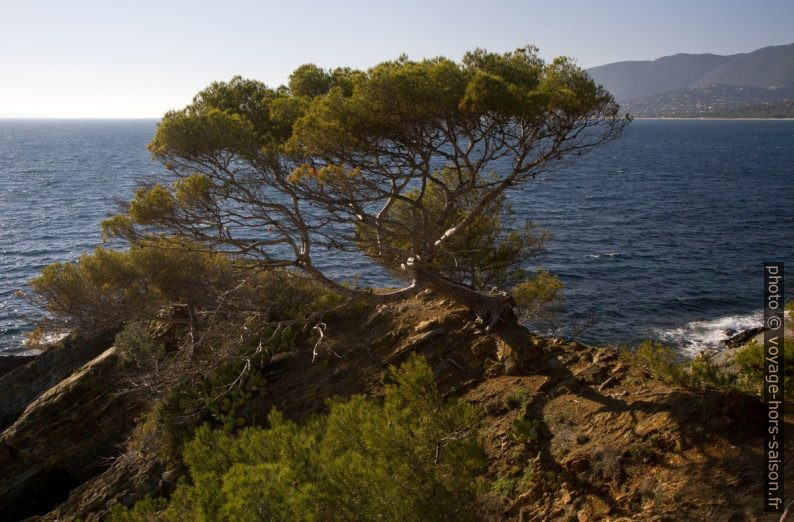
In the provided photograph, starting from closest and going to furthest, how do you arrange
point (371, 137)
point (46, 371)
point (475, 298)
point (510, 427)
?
1. point (510, 427)
2. point (371, 137)
3. point (475, 298)
4. point (46, 371)

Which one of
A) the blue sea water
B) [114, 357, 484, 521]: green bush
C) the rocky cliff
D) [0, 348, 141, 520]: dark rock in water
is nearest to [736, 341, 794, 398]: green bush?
the rocky cliff

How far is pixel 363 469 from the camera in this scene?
5934 millimetres

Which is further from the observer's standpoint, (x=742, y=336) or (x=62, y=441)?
(x=742, y=336)

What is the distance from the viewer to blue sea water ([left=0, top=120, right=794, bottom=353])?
95.2 ft

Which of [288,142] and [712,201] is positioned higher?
[288,142]

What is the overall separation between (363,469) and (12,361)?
82.3ft

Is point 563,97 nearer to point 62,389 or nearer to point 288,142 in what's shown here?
point 288,142

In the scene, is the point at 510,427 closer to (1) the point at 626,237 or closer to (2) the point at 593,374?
(2) the point at 593,374

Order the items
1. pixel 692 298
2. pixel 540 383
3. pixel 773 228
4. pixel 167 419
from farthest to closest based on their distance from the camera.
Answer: pixel 773 228 → pixel 692 298 → pixel 167 419 → pixel 540 383

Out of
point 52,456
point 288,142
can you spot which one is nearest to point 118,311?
point 52,456

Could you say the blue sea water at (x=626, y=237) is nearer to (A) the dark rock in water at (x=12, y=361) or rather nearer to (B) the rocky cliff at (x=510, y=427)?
(A) the dark rock in water at (x=12, y=361)

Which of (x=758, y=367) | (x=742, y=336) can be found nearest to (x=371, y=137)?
(x=758, y=367)

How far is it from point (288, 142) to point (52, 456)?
1122 cm

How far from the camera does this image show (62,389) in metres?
15.6
